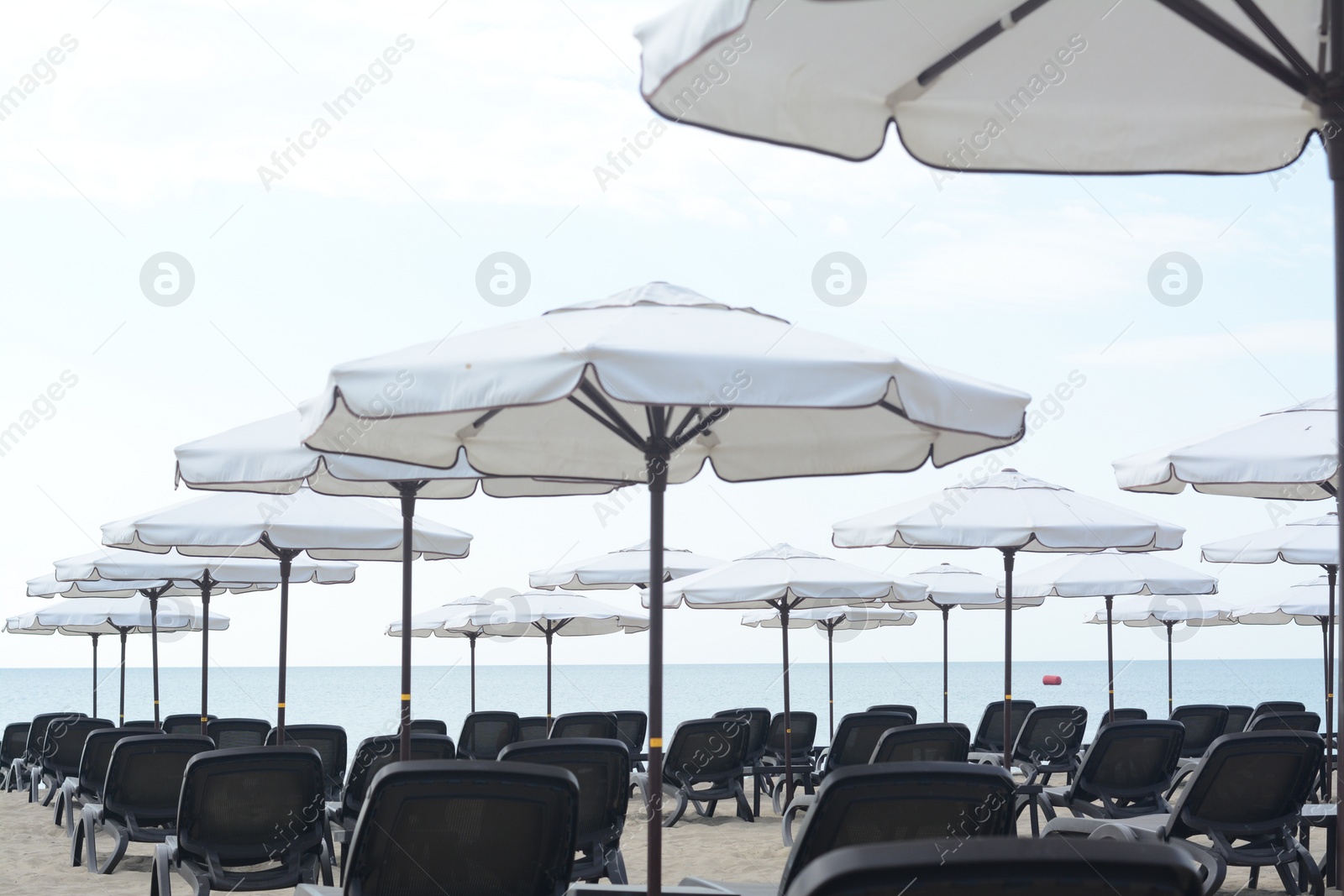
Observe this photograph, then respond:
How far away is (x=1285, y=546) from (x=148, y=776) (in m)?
7.69


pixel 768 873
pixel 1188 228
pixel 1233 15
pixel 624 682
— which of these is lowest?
pixel 624 682

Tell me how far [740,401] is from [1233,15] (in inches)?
52.6

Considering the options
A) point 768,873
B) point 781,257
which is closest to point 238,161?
point 781,257

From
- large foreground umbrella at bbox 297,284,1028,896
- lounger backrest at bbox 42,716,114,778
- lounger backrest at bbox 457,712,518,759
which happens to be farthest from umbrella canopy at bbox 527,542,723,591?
large foreground umbrella at bbox 297,284,1028,896

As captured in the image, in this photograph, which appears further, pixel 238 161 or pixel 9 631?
pixel 9 631

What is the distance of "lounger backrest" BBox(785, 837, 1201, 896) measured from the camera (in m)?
1.49

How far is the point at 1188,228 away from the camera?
8023mm

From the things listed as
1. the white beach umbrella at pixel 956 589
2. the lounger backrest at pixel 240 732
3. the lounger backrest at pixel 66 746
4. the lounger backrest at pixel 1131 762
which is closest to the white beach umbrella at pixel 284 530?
the lounger backrest at pixel 240 732

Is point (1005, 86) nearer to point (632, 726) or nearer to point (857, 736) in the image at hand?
point (857, 736)

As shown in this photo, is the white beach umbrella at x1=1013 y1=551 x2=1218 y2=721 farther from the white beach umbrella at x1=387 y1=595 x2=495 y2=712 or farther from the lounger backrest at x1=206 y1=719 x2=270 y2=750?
the lounger backrest at x1=206 y1=719 x2=270 y2=750

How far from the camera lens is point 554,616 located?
11352 mm

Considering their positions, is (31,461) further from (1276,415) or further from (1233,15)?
(1233,15)

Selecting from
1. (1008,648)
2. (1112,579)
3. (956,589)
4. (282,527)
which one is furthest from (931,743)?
(956,589)

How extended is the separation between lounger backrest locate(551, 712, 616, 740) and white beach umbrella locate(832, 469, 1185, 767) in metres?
2.47
